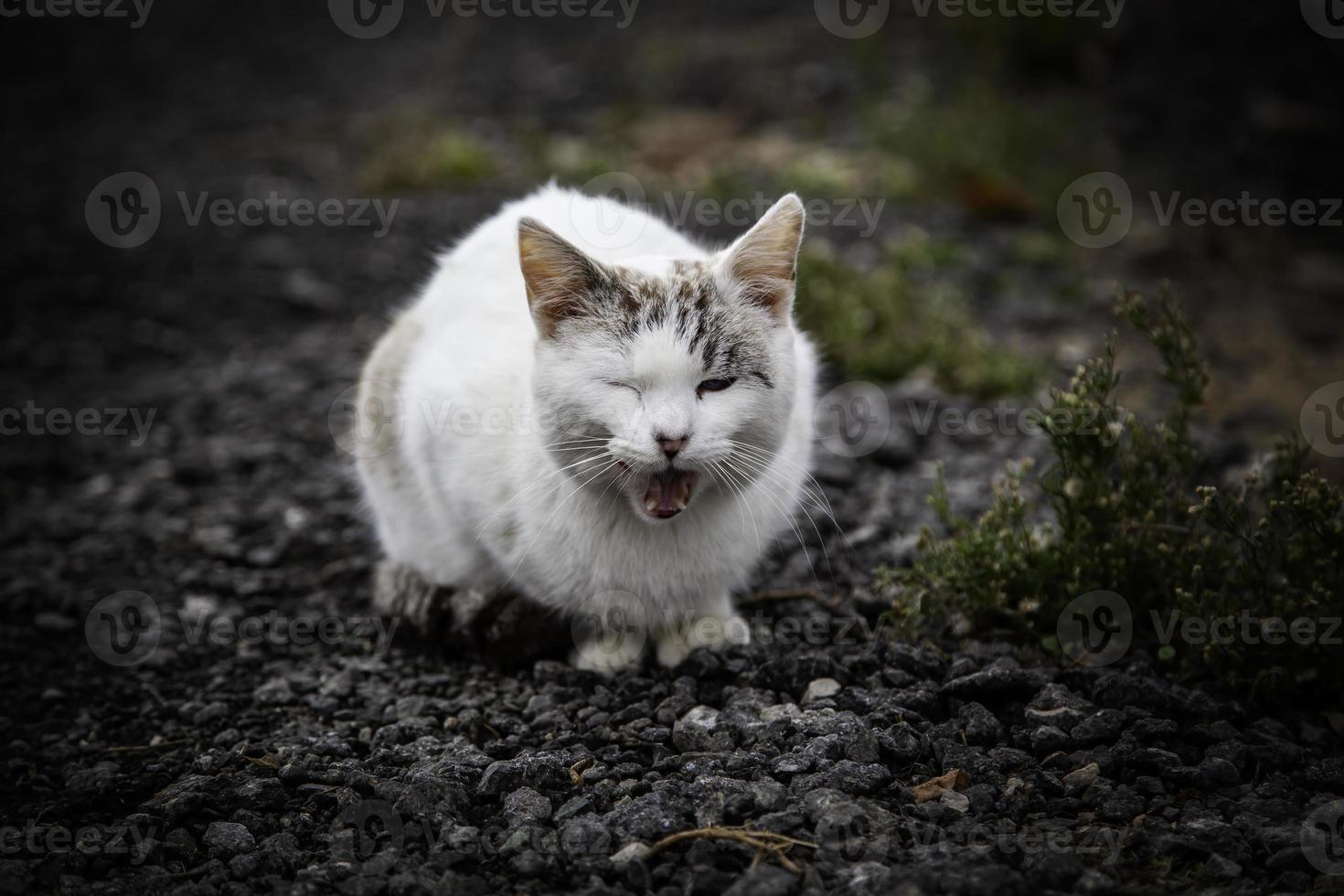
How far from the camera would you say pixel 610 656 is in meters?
3.65

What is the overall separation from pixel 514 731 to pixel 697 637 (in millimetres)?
728

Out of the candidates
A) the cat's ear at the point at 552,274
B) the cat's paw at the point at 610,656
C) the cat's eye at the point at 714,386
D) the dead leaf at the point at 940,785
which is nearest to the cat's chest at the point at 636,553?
the cat's paw at the point at 610,656

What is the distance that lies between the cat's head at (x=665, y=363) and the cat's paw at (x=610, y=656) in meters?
0.64

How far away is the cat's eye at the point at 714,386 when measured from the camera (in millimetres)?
3125

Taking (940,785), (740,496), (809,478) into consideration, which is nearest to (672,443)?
(740,496)

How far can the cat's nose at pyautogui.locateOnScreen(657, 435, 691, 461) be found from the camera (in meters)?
2.93

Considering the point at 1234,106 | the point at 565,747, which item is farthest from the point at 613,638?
the point at 1234,106

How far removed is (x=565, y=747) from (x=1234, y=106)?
722 cm

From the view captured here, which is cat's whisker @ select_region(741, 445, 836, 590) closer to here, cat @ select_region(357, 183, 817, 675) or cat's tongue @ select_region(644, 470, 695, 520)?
cat @ select_region(357, 183, 817, 675)

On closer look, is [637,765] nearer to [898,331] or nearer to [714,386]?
[714,386]

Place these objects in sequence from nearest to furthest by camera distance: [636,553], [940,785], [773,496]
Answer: [940,785] < [636,553] < [773,496]

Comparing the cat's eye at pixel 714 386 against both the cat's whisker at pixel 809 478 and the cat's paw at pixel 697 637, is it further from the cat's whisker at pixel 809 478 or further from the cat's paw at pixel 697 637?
the cat's paw at pixel 697 637

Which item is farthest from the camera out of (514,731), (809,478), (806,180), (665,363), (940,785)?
(806,180)

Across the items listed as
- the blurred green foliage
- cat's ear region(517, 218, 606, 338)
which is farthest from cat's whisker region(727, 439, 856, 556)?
the blurred green foliage
